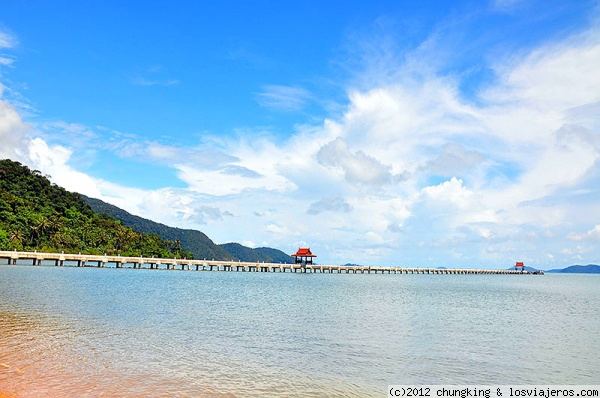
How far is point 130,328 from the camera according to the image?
2047 centimetres

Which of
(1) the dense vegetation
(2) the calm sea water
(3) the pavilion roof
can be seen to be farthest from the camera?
(3) the pavilion roof

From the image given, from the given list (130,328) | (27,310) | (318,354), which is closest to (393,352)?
(318,354)

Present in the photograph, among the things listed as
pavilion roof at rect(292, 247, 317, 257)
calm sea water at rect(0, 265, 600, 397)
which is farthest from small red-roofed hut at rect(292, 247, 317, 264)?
calm sea water at rect(0, 265, 600, 397)

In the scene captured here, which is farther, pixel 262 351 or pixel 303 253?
pixel 303 253

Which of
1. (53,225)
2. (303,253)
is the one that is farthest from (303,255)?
(53,225)

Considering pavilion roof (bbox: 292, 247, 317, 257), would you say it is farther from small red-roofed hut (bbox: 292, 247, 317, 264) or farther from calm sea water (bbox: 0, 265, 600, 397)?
calm sea water (bbox: 0, 265, 600, 397)

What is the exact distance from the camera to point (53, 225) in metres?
94.6

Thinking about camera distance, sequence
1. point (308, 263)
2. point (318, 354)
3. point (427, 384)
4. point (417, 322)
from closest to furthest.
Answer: point (427, 384) < point (318, 354) < point (417, 322) < point (308, 263)

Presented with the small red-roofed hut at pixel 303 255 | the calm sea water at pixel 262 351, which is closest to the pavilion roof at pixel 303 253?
the small red-roofed hut at pixel 303 255

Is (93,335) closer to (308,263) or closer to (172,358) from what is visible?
(172,358)

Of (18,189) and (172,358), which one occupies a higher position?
(18,189)

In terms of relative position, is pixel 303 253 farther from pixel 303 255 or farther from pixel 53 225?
pixel 53 225

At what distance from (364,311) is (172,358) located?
18.9m

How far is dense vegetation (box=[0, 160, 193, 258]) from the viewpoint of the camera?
294 feet
